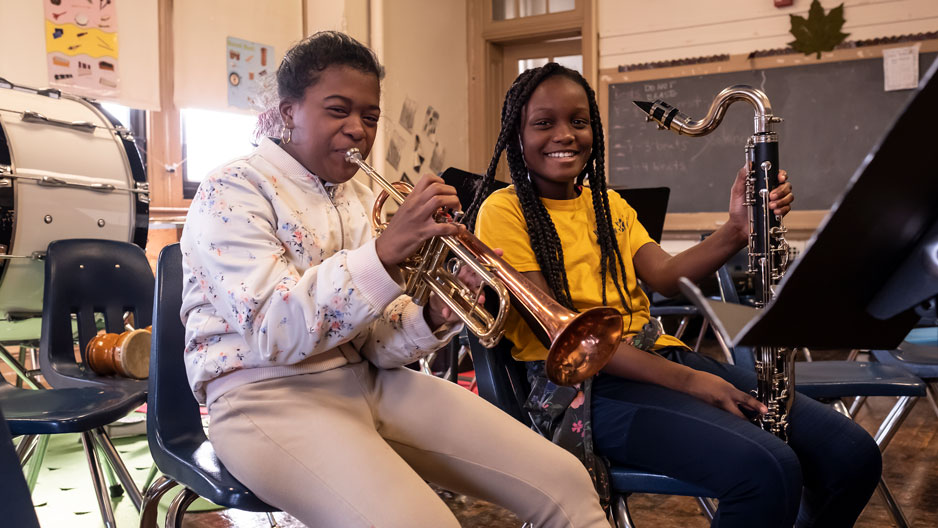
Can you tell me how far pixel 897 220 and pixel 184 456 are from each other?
3.45 feet

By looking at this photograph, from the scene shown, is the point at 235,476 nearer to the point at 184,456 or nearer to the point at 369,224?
the point at 184,456

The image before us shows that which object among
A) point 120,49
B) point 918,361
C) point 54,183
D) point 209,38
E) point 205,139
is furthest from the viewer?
point 205,139

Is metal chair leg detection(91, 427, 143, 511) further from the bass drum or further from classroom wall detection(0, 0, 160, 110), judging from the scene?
classroom wall detection(0, 0, 160, 110)

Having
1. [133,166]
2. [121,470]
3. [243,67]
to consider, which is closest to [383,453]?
[121,470]

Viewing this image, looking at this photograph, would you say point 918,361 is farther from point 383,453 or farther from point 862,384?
point 383,453

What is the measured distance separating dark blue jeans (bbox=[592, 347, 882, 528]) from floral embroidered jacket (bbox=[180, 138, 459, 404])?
337mm

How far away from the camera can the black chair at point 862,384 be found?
174 centimetres

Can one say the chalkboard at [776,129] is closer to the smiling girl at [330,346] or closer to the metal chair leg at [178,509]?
the smiling girl at [330,346]

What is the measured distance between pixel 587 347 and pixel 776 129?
411 centimetres

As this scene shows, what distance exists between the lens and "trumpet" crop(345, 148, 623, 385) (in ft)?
3.57

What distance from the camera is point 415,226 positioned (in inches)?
42.9

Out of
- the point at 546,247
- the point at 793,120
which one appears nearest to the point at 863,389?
the point at 546,247

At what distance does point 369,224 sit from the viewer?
1409 millimetres

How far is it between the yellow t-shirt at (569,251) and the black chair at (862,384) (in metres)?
0.43
